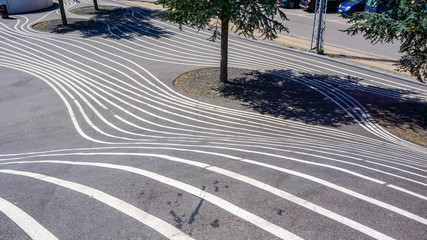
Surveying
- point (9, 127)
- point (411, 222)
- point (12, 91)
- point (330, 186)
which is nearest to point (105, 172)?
point (330, 186)

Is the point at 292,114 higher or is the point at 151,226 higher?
the point at 151,226

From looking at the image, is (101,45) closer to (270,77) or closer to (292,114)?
(270,77)

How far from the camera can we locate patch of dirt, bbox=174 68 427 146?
37.4 feet

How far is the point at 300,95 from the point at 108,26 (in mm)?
16806

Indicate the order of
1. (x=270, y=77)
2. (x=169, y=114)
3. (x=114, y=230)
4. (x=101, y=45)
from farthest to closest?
(x=101, y=45) → (x=270, y=77) → (x=169, y=114) → (x=114, y=230)

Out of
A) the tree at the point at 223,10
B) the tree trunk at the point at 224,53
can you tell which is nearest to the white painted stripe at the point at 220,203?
the tree at the point at 223,10

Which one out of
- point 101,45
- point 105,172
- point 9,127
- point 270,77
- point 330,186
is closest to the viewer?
point 330,186

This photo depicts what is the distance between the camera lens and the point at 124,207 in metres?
4.48

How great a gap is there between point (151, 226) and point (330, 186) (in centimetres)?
280

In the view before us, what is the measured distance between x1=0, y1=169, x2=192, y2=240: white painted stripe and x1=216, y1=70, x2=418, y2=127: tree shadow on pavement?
26.4 feet

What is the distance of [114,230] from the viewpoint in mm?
4000

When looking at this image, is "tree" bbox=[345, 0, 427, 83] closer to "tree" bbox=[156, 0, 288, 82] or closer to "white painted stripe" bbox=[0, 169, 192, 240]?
"tree" bbox=[156, 0, 288, 82]

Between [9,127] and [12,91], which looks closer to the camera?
[9,127]

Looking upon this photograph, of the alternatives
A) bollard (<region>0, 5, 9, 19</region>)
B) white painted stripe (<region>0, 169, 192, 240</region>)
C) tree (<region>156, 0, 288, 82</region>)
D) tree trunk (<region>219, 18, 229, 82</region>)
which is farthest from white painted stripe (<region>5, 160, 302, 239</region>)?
bollard (<region>0, 5, 9, 19</region>)
